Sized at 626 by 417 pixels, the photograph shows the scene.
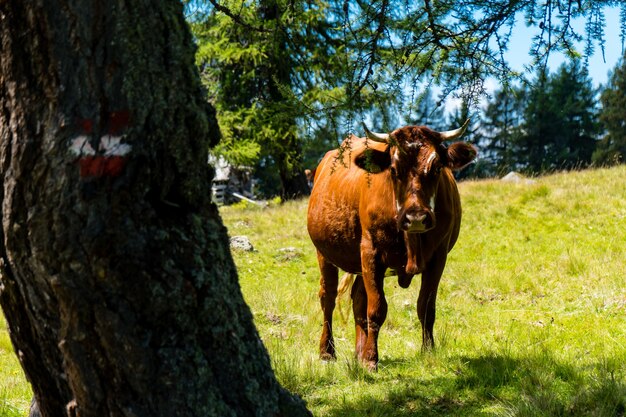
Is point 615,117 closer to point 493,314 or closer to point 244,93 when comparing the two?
point 244,93

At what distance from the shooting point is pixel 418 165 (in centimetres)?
569

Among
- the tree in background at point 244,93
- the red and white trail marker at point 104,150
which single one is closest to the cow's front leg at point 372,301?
the red and white trail marker at point 104,150

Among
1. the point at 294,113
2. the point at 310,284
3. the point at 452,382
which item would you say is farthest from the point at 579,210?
the point at 294,113

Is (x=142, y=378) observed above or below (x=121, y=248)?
below

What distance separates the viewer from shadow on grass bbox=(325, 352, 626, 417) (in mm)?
4062

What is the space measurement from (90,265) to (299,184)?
68.2 feet

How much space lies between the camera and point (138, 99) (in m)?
2.50

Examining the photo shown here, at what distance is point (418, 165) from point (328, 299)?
2.30m

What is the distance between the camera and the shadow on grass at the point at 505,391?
13.3 ft

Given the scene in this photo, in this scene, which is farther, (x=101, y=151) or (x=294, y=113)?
(x=294, y=113)

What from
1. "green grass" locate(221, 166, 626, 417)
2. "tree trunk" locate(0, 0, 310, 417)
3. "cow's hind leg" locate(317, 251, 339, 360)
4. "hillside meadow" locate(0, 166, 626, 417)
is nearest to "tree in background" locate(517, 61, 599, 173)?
"hillside meadow" locate(0, 166, 626, 417)

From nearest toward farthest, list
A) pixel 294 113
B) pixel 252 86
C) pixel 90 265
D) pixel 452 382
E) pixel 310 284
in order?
1. pixel 90 265
2. pixel 294 113
3. pixel 452 382
4. pixel 310 284
5. pixel 252 86

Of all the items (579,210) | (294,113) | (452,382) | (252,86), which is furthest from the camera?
(252,86)

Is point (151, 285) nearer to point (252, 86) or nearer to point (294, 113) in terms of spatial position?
point (294, 113)
